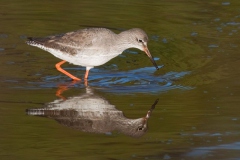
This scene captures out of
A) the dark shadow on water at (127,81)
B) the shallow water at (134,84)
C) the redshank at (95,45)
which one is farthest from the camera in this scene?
the redshank at (95,45)

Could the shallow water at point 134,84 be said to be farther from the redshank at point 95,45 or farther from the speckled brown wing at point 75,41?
the speckled brown wing at point 75,41

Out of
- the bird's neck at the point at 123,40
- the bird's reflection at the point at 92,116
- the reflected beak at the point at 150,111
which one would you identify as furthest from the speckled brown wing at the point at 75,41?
the reflected beak at the point at 150,111

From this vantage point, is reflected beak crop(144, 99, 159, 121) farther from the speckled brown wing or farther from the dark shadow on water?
the speckled brown wing

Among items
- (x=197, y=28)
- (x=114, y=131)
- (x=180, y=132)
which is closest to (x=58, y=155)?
(x=114, y=131)

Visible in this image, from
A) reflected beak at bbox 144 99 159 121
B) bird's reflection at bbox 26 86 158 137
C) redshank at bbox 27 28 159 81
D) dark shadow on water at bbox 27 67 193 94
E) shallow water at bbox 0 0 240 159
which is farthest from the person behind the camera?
redshank at bbox 27 28 159 81

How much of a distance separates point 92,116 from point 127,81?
75.6 inches

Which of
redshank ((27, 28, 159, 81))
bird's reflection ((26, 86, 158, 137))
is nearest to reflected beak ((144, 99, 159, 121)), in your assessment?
bird's reflection ((26, 86, 158, 137))

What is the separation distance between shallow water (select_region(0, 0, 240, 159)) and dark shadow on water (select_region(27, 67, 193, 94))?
15 millimetres

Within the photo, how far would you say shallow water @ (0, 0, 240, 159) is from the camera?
781 centimetres

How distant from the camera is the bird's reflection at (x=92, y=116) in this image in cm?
841

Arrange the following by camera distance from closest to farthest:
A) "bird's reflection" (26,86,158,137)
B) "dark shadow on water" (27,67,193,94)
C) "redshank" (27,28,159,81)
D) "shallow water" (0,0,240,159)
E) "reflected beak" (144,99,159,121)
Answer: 1. "shallow water" (0,0,240,159)
2. "bird's reflection" (26,86,158,137)
3. "reflected beak" (144,99,159,121)
4. "dark shadow on water" (27,67,193,94)
5. "redshank" (27,28,159,81)

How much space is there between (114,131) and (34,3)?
24.7 feet

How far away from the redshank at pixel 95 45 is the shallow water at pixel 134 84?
1.18 ft

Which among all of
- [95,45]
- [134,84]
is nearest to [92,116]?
[134,84]
